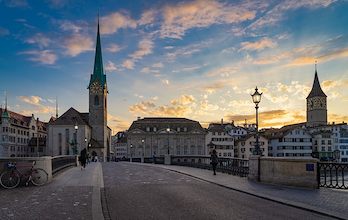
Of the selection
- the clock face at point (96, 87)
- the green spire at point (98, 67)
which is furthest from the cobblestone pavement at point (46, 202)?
the green spire at point (98, 67)

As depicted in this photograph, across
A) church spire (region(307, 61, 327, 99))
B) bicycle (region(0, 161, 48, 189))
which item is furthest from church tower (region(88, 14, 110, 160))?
church spire (region(307, 61, 327, 99))

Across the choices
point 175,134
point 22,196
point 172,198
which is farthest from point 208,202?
point 175,134

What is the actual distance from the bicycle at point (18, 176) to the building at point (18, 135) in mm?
78709

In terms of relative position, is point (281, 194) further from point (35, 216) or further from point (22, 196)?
point (22, 196)

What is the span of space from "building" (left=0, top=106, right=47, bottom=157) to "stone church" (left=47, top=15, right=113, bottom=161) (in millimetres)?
5966

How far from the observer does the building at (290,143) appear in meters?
105

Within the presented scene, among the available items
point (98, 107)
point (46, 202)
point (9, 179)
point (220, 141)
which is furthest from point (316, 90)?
point (46, 202)

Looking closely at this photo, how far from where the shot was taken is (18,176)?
46.6 ft

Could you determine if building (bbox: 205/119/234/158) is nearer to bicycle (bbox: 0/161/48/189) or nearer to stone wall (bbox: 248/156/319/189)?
stone wall (bbox: 248/156/319/189)

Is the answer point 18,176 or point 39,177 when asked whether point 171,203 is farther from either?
point 18,176

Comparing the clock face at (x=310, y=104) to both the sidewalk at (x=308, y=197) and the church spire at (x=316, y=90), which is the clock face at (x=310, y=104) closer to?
the church spire at (x=316, y=90)

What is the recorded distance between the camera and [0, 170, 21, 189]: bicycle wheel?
13.8 meters

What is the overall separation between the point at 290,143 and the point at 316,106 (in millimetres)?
65500

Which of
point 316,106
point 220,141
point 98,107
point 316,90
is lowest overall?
point 220,141
